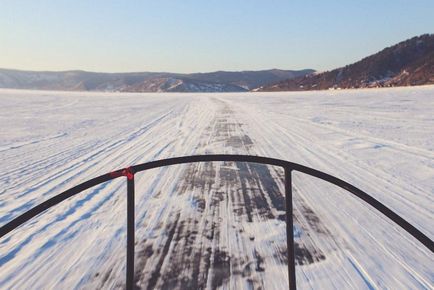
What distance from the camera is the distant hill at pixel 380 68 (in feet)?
393

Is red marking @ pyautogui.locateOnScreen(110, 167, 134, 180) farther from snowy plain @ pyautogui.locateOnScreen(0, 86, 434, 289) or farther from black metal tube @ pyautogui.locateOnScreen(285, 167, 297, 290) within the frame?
snowy plain @ pyautogui.locateOnScreen(0, 86, 434, 289)

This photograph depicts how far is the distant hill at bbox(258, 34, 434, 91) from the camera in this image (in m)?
120

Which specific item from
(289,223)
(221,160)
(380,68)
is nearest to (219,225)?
(289,223)

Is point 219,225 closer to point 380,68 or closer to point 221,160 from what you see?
point 221,160

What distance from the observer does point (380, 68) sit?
419 ft

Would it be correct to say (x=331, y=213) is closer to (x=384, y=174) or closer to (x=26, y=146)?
(x=384, y=174)

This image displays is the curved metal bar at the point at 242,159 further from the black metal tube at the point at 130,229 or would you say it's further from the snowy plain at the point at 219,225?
the snowy plain at the point at 219,225

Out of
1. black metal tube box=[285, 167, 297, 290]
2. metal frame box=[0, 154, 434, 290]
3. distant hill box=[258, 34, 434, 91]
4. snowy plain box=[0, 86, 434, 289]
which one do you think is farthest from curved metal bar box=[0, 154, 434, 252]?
distant hill box=[258, 34, 434, 91]

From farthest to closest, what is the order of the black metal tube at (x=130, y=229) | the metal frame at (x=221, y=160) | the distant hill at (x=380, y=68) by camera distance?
1. the distant hill at (x=380, y=68)
2. the black metal tube at (x=130, y=229)
3. the metal frame at (x=221, y=160)

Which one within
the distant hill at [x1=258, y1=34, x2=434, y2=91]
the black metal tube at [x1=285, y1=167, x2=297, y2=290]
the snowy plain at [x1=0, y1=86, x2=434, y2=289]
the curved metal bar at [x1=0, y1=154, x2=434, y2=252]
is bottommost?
the distant hill at [x1=258, y1=34, x2=434, y2=91]

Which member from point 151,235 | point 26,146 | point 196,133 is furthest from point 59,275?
point 196,133

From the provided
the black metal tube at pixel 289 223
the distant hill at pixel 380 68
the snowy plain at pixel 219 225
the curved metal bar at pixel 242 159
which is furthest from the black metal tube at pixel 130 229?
the distant hill at pixel 380 68

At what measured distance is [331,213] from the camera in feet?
17.2

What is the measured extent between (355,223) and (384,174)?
314cm
